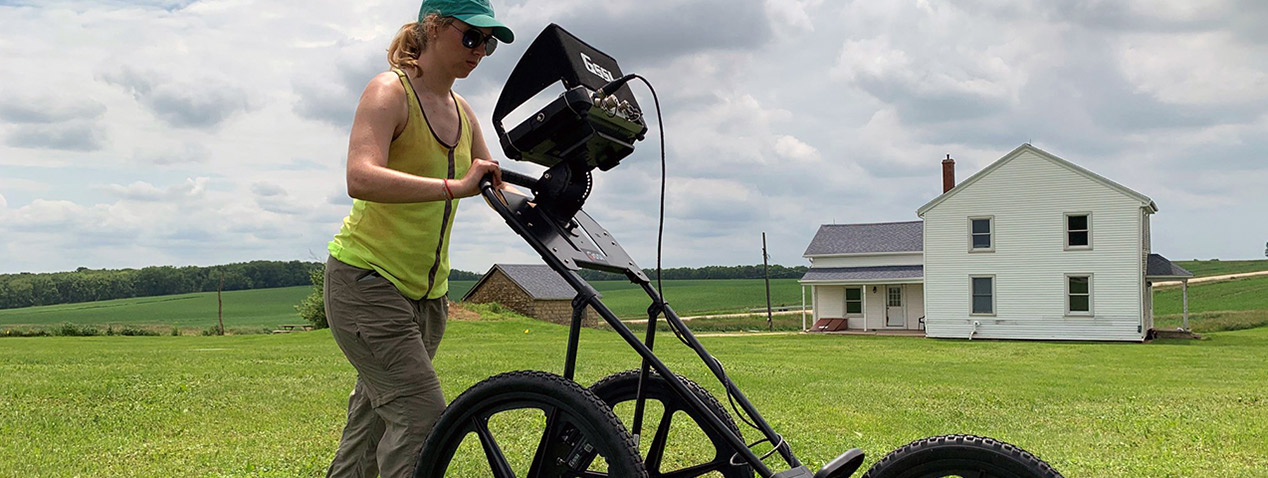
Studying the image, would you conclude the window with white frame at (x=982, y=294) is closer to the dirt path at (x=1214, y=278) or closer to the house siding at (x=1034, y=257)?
the house siding at (x=1034, y=257)

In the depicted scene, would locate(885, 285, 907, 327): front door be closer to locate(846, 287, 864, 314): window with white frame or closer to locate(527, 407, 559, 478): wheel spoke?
locate(846, 287, 864, 314): window with white frame

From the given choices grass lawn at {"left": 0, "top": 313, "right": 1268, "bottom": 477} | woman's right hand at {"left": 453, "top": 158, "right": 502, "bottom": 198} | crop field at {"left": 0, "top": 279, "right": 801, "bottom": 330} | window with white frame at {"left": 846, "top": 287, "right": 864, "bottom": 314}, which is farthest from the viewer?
crop field at {"left": 0, "top": 279, "right": 801, "bottom": 330}

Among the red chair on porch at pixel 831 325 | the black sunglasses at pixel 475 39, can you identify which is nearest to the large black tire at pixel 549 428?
the black sunglasses at pixel 475 39

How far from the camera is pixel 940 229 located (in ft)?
105

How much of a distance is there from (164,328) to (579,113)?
40.7 metres

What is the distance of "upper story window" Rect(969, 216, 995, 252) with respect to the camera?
3109 cm

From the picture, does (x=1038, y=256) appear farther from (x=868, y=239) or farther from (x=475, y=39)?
(x=475, y=39)

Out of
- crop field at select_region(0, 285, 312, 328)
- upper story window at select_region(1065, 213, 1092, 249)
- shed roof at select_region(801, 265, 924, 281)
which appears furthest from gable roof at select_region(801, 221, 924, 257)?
crop field at select_region(0, 285, 312, 328)

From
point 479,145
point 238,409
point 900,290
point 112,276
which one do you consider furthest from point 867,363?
point 112,276

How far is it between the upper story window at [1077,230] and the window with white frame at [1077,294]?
987mm

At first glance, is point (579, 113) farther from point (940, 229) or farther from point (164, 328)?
point (164, 328)

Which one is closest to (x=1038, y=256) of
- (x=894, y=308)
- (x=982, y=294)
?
(x=982, y=294)

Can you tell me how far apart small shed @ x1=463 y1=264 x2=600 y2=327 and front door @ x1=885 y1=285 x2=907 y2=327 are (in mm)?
13636

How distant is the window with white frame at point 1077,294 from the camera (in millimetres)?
29797
